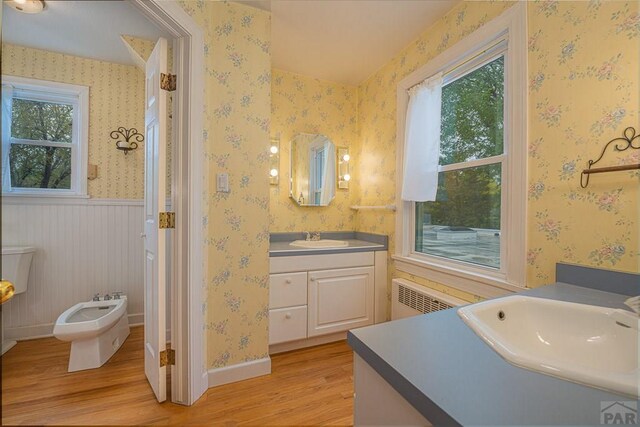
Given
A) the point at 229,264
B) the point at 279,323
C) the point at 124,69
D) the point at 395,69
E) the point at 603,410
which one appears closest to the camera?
the point at 603,410

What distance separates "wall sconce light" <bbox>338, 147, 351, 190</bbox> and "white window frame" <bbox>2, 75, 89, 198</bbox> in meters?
2.43

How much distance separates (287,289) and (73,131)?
1.73 m

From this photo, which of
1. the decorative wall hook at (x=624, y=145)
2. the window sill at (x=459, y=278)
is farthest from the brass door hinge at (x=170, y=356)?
the decorative wall hook at (x=624, y=145)

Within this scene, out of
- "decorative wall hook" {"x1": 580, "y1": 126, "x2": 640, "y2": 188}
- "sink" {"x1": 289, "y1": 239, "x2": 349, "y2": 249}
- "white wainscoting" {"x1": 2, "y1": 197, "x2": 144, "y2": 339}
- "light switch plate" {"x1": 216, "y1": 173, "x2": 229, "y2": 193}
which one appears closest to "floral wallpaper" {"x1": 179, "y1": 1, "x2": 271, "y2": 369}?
"light switch plate" {"x1": 216, "y1": 173, "x2": 229, "y2": 193}

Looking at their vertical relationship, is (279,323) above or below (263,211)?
below

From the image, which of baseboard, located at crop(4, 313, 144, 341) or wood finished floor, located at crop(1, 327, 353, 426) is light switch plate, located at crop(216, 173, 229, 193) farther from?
baseboard, located at crop(4, 313, 144, 341)

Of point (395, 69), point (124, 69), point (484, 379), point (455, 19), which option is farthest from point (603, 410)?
point (395, 69)

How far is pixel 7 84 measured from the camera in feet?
1.01

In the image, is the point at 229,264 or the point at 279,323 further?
the point at 279,323

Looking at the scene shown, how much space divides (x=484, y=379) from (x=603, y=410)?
162 mm

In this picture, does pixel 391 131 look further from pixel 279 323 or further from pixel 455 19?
pixel 279 323

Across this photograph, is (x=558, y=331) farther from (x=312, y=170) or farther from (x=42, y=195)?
(x=312, y=170)

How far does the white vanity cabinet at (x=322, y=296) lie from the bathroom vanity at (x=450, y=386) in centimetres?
134

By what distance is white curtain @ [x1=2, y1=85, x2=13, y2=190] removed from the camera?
11.4 inches
